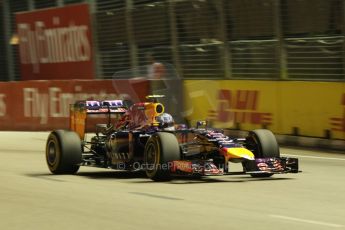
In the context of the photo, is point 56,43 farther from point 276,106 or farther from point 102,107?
point 102,107

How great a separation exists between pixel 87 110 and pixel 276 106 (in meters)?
6.52

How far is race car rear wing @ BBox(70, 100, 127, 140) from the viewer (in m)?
13.2

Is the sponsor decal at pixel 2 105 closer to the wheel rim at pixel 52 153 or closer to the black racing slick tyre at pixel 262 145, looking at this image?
the wheel rim at pixel 52 153

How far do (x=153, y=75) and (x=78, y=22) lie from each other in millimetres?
7066

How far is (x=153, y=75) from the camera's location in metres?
21.9

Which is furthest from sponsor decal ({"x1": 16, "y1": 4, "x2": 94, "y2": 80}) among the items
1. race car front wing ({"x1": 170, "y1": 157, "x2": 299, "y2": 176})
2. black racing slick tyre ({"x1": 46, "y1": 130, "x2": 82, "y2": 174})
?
race car front wing ({"x1": 170, "y1": 157, "x2": 299, "y2": 176})

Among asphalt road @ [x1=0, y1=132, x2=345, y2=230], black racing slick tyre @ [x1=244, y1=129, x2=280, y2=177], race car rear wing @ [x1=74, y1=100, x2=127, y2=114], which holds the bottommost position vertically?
asphalt road @ [x1=0, y1=132, x2=345, y2=230]

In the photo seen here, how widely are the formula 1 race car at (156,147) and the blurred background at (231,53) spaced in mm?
1468

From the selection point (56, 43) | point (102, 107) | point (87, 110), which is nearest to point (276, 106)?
point (102, 107)

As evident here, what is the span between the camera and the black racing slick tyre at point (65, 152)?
1231 cm

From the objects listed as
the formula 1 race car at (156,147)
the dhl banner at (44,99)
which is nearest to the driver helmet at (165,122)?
the formula 1 race car at (156,147)

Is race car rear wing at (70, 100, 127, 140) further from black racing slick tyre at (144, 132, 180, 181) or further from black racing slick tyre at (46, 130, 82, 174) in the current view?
black racing slick tyre at (144, 132, 180, 181)

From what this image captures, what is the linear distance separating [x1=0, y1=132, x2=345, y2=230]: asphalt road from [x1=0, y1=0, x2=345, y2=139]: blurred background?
2.51 metres

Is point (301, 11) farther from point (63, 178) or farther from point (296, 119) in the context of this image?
point (63, 178)
